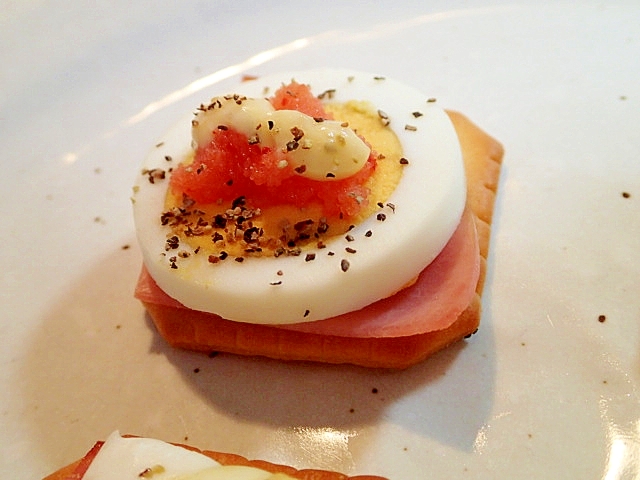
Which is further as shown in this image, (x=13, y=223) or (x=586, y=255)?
(x=13, y=223)

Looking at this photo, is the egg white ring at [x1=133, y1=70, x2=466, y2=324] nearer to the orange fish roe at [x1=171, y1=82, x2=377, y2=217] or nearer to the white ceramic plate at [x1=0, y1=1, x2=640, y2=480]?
the orange fish roe at [x1=171, y1=82, x2=377, y2=217]

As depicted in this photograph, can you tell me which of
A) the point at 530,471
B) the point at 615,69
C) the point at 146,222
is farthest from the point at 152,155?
the point at 615,69

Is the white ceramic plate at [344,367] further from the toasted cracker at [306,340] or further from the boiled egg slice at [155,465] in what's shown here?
the boiled egg slice at [155,465]

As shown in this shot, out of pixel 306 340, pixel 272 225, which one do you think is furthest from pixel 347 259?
pixel 306 340

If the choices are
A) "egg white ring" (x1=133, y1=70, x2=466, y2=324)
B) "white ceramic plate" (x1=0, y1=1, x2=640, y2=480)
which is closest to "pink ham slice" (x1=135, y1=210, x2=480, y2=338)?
"egg white ring" (x1=133, y1=70, x2=466, y2=324)

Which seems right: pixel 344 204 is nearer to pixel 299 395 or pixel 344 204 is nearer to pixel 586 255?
pixel 299 395

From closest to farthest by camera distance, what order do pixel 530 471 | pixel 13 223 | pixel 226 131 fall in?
pixel 530 471, pixel 226 131, pixel 13 223
